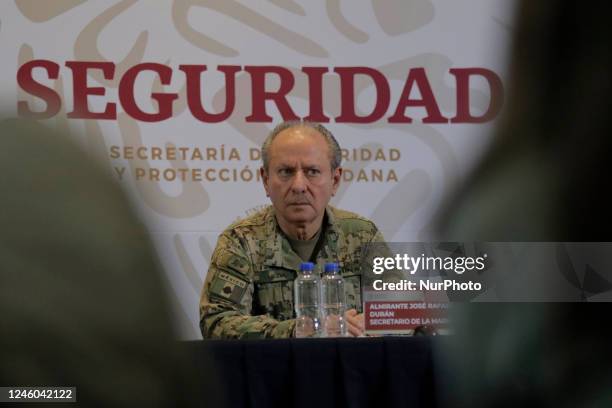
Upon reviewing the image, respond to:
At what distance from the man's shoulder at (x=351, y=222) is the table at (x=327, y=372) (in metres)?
1.40

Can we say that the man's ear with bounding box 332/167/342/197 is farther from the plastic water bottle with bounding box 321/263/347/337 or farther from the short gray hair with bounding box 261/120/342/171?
the plastic water bottle with bounding box 321/263/347/337

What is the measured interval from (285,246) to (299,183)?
25cm

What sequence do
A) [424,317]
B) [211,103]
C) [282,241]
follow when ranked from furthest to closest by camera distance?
1. [211,103]
2. [282,241]
3. [424,317]

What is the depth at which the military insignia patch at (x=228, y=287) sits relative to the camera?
3320 millimetres

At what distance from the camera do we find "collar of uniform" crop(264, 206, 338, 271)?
3377 millimetres

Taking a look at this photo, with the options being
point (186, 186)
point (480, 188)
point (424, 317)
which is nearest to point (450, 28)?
point (186, 186)

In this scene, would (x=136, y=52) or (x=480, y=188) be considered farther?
(x=136, y=52)

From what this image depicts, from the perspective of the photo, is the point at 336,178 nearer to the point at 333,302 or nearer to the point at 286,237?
the point at 286,237

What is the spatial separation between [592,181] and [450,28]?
3.01 m

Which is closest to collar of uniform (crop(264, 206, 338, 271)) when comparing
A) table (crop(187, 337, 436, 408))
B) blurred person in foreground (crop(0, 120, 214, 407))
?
table (crop(187, 337, 436, 408))

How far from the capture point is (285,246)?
344cm

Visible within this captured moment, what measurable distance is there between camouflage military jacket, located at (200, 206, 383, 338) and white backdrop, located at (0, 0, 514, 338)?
0.09 metres

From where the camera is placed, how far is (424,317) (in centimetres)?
266

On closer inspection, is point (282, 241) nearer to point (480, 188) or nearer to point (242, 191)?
point (242, 191)
